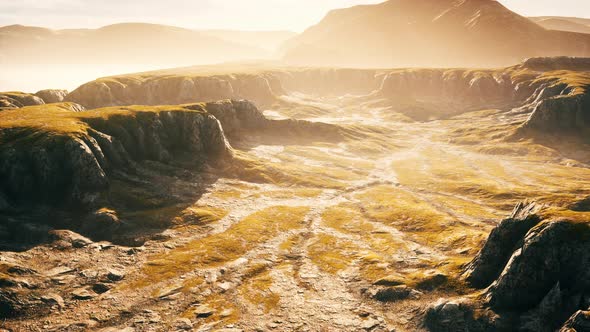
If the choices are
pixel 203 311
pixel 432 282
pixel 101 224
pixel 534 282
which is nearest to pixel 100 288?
pixel 203 311

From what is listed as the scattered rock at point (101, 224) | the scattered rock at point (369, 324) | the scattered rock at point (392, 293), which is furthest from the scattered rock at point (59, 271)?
the scattered rock at point (392, 293)

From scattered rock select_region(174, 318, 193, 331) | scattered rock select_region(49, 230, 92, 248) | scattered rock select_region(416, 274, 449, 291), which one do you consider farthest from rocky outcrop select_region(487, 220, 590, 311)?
scattered rock select_region(49, 230, 92, 248)

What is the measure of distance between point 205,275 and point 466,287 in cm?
5084

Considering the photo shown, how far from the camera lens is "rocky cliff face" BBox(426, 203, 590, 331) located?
155 ft

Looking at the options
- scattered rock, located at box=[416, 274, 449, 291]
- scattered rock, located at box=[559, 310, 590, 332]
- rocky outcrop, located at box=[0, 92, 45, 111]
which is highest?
rocky outcrop, located at box=[0, 92, 45, 111]

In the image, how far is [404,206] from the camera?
125 meters

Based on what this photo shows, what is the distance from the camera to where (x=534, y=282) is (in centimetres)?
5134

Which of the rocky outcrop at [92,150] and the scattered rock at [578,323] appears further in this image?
the rocky outcrop at [92,150]

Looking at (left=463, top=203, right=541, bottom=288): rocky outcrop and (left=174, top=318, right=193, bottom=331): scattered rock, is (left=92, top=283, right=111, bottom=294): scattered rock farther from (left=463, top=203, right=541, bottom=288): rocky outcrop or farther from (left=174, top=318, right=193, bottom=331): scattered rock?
(left=463, top=203, right=541, bottom=288): rocky outcrop

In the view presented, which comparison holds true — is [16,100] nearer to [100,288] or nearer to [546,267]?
[100,288]

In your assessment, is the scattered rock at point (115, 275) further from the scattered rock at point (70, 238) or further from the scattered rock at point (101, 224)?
the scattered rock at point (101, 224)

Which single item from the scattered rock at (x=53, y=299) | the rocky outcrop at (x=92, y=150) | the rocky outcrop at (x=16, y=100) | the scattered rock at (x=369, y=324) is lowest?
the scattered rock at (x=369, y=324)

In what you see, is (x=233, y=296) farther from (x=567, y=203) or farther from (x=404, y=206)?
(x=567, y=203)

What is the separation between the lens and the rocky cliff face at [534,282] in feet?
155
